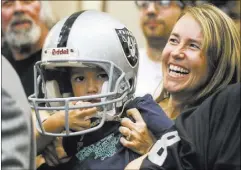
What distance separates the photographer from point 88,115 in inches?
58.9

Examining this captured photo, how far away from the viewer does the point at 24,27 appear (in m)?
2.80

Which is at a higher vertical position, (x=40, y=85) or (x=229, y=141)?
(x=229, y=141)

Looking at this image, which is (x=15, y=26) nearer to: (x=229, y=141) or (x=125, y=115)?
(x=125, y=115)

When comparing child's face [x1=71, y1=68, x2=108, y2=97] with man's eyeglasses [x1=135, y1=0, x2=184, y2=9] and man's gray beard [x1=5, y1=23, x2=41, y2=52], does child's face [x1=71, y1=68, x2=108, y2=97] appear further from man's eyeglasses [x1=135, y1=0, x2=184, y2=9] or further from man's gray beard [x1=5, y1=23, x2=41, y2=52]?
man's gray beard [x1=5, y1=23, x2=41, y2=52]

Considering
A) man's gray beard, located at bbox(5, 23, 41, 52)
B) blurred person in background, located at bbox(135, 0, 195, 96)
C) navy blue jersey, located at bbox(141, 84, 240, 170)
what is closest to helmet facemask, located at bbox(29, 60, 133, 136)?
navy blue jersey, located at bbox(141, 84, 240, 170)

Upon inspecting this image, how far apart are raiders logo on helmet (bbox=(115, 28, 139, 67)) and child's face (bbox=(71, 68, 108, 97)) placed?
0.11 meters

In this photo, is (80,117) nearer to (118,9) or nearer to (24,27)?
(24,27)

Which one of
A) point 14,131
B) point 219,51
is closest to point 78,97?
point 219,51

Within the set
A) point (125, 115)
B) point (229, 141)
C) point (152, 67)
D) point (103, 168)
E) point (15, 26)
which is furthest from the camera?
point (15, 26)

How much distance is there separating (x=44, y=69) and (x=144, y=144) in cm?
41

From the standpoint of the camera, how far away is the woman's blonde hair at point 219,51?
1.50m

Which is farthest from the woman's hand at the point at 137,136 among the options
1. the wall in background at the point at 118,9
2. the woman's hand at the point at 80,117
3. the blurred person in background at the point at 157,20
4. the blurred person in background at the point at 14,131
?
the wall in background at the point at 118,9

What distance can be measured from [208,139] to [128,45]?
0.61 meters

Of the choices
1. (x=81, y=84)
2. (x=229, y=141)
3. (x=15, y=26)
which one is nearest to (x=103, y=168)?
(x=81, y=84)
